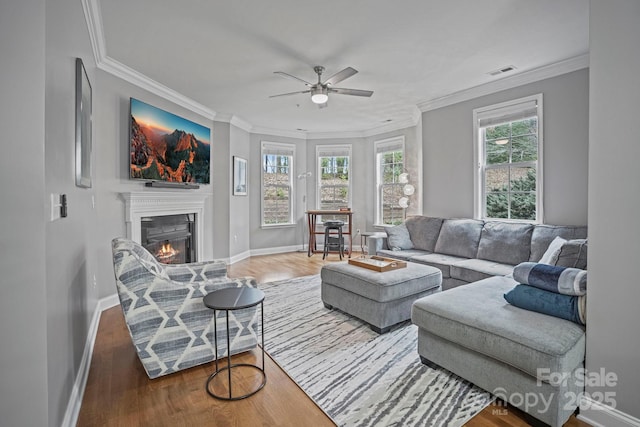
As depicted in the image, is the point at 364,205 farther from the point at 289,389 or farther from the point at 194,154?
the point at 289,389

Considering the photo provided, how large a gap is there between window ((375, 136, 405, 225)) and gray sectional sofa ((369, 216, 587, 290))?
60.3 inches

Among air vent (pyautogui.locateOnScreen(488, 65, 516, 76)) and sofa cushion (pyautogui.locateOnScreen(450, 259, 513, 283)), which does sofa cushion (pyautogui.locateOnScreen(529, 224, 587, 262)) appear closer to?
sofa cushion (pyautogui.locateOnScreen(450, 259, 513, 283))

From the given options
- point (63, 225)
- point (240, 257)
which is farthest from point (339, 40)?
point (240, 257)

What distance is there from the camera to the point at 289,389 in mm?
1967

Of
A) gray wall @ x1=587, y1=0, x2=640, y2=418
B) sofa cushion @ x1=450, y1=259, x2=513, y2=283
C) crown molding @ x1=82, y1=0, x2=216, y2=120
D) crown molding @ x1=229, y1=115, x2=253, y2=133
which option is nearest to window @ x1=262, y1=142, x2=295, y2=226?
crown molding @ x1=229, y1=115, x2=253, y2=133

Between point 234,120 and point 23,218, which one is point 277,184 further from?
point 23,218

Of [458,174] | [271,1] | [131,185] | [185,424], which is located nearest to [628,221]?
[185,424]

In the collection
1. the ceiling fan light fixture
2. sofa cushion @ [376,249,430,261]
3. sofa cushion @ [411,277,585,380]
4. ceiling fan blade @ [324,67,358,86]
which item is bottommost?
sofa cushion @ [411,277,585,380]

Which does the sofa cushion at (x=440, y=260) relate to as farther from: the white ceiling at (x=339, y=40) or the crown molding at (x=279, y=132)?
the crown molding at (x=279, y=132)

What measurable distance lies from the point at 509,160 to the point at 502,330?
304 cm

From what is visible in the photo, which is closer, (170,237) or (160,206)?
(160,206)

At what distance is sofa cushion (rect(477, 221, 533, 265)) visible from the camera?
341 centimetres

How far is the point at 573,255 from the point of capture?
222 centimetres

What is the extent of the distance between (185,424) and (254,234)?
16.2ft
